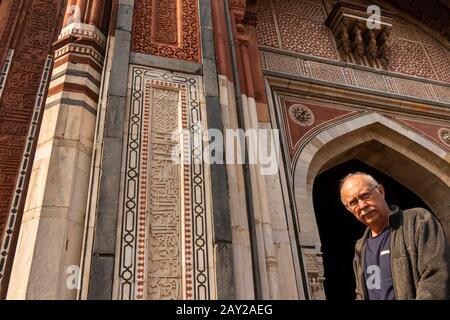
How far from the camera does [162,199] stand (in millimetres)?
2541

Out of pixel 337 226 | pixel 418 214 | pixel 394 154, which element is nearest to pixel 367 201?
pixel 418 214

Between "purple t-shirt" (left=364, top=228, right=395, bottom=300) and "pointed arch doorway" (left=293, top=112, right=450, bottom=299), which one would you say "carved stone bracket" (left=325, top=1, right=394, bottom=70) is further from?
"purple t-shirt" (left=364, top=228, right=395, bottom=300)

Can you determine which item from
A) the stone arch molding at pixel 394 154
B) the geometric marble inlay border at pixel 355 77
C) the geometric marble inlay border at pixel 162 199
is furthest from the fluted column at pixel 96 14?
the stone arch molding at pixel 394 154

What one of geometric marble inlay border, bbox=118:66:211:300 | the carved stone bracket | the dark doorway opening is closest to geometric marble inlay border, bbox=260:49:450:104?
the carved stone bracket

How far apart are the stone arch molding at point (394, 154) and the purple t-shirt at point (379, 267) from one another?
286cm

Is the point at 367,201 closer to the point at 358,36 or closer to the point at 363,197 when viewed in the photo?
the point at 363,197

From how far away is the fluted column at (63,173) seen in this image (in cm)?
211

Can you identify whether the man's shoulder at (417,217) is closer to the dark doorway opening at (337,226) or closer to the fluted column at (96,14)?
the fluted column at (96,14)

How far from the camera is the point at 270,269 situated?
256 cm

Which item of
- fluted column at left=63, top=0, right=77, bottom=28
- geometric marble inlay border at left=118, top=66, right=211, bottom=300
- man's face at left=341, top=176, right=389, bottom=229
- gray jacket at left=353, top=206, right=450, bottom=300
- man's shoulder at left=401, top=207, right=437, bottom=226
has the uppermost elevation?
fluted column at left=63, top=0, right=77, bottom=28

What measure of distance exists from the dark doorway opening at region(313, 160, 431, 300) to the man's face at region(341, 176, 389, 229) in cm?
441

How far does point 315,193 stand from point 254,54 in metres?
2.94

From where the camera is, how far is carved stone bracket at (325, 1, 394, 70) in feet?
18.2
